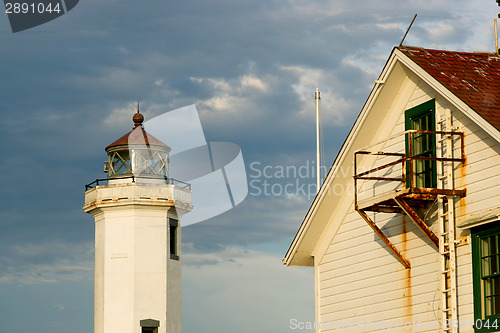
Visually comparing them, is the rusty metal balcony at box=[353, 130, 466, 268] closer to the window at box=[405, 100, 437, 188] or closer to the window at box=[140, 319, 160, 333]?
the window at box=[405, 100, 437, 188]

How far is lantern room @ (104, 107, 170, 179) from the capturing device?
121 feet

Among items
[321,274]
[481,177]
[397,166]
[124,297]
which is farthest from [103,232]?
[481,177]

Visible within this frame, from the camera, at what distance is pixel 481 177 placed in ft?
52.0

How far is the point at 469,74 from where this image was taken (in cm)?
1744

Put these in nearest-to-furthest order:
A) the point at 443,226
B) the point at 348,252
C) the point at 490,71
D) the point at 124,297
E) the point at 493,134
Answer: the point at 493,134 → the point at 443,226 → the point at 490,71 → the point at 348,252 → the point at 124,297

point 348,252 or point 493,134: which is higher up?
point 493,134

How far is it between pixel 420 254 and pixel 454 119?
99.8 inches

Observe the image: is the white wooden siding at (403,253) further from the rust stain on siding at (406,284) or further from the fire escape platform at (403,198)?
the fire escape platform at (403,198)

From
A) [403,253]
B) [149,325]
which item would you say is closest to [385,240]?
[403,253]

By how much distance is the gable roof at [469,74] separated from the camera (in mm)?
16016

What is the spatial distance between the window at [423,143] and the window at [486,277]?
1643 millimetres

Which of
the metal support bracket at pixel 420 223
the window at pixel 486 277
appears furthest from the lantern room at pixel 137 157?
the window at pixel 486 277

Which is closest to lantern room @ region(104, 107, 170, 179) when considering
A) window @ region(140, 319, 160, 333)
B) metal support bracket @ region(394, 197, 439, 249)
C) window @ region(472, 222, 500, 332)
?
window @ region(140, 319, 160, 333)

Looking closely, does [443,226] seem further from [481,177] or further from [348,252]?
[348,252]
